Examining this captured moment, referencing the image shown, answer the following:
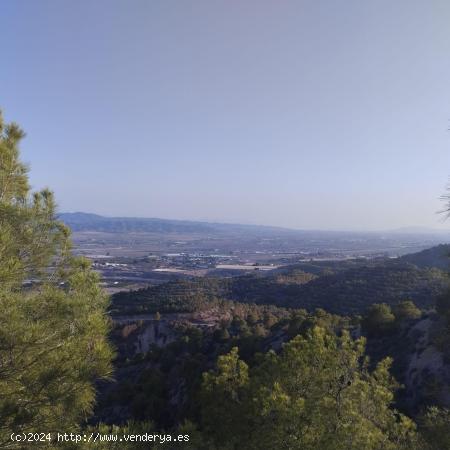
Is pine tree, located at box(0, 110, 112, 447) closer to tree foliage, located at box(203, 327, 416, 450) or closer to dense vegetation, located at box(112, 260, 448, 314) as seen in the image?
tree foliage, located at box(203, 327, 416, 450)

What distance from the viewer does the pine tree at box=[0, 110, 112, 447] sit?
6188 mm

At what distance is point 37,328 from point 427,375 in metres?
18.5

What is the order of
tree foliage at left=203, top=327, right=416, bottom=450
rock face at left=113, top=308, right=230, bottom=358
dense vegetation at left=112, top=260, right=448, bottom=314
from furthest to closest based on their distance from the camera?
dense vegetation at left=112, top=260, right=448, bottom=314, rock face at left=113, top=308, right=230, bottom=358, tree foliage at left=203, top=327, right=416, bottom=450

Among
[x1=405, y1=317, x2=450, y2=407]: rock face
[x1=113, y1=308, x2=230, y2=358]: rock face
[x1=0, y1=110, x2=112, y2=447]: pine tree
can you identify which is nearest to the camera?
[x1=0, y1=110, x2=112, y2=447]: pine tree

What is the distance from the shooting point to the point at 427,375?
723 inches

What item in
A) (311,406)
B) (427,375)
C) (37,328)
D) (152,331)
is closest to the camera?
(37,328)

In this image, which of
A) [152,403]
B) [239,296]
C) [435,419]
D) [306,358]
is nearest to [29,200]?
[306,358]

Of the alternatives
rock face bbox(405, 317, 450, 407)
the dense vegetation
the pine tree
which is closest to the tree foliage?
the pine tree

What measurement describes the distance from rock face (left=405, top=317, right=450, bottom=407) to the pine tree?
13.5 m

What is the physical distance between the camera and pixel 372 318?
25625 mm

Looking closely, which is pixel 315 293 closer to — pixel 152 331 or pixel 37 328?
pixel 152 331

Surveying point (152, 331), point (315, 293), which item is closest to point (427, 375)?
point (152, 331)

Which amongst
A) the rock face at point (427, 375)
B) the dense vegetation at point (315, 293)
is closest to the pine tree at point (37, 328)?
the rock face at point (427, 375)

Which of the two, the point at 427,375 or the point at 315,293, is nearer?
the point at 427,375
